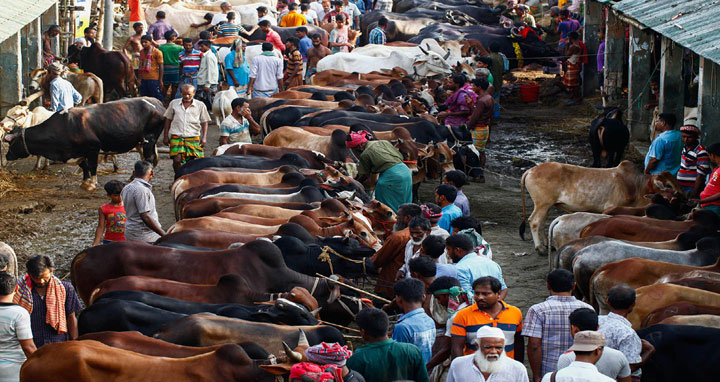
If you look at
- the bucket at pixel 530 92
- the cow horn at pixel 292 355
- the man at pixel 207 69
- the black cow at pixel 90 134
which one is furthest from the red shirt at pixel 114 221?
the bucket at pixel 530 92

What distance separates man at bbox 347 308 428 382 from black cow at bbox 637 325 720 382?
1.91m

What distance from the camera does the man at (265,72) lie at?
18.1 m

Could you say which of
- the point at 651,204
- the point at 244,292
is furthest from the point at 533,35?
the point at 244,292

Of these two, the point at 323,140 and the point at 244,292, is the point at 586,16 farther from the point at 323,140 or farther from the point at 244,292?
the point at 244,292

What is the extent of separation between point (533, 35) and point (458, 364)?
21.7 m

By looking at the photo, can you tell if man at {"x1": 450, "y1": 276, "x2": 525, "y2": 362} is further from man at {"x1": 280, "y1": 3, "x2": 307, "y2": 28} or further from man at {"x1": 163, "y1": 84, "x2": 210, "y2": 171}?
man at {"x1": 280, "y1": 3, "x2": 307, "y2": 28}

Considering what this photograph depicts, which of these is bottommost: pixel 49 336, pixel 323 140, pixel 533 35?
pixel 49 336

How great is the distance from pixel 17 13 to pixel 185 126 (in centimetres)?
331

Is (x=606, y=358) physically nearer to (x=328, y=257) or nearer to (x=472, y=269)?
(x=472, y=269)

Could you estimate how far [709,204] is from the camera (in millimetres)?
9852

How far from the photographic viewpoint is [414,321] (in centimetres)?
625

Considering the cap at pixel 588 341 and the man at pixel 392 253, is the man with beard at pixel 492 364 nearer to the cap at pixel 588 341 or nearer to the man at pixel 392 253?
the cap at pixel 588 341

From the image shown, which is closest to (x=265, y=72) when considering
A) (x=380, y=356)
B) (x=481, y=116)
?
(x=481, y=116)

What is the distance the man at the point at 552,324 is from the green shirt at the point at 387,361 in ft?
3.34
